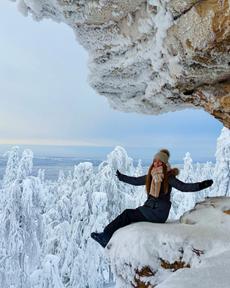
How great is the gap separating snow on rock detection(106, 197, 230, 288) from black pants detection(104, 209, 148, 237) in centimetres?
24

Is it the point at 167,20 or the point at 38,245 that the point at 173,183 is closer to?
the point at 167,20

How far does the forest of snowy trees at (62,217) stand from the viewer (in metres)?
14.8

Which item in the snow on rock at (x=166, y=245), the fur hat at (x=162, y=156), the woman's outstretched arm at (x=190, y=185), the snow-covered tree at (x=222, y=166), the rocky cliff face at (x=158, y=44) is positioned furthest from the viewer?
the snow-covered tree at (x=222, y=166)

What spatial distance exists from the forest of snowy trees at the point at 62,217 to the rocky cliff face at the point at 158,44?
10.3 metres

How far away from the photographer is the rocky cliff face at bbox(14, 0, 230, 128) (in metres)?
3.62

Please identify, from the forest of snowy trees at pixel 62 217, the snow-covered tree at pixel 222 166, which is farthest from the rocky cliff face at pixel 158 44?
the snow-covered tree at pixel 222 166

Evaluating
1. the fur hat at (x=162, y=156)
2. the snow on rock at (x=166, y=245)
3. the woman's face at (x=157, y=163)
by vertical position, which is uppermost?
the fur hat at (x=162, y=156)

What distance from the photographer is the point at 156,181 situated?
4.99 meters

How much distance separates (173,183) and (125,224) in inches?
33.6

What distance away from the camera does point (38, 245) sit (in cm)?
1556

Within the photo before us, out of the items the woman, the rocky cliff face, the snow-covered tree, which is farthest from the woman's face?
the snow-covered tree

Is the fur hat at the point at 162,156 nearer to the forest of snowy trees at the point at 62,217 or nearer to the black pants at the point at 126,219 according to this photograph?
the black pants at the point at 126,219

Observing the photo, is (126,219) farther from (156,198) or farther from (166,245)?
(166,245)

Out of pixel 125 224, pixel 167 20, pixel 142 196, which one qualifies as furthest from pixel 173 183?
pixel 142 196
